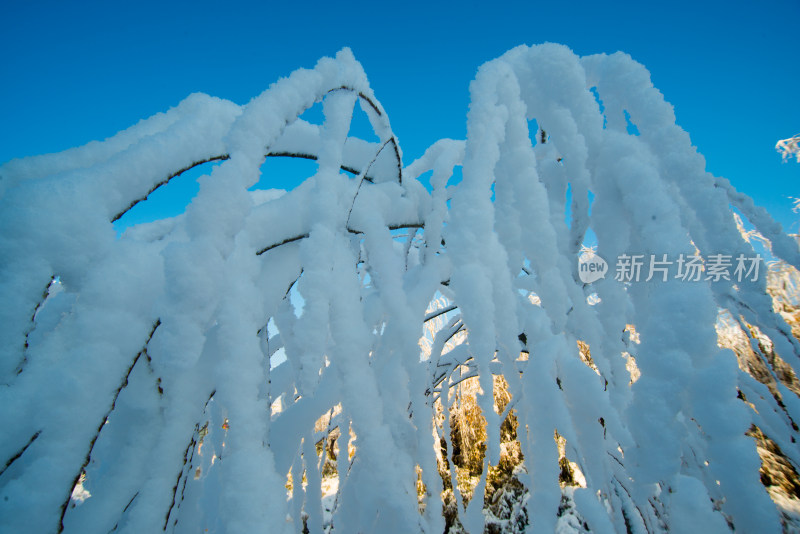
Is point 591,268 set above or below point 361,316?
above

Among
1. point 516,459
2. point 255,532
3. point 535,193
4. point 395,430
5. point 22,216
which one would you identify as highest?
point 516,459

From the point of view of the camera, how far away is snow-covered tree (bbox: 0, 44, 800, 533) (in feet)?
1.23

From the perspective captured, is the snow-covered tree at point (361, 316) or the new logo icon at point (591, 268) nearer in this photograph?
the snow-covered tree at point (361, 316)

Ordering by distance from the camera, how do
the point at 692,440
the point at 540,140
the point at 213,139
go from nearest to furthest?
the point at 213,139
the point at 692,440
the point at 540,140

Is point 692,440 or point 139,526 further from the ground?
point 692,440

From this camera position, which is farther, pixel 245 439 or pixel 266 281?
pixel 266 281

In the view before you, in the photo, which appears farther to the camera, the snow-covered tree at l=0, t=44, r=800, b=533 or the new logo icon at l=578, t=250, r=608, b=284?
the new logo icon at l=578, t=250, r=608, b=284

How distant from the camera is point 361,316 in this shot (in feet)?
1.79

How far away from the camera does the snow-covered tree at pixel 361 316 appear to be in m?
0.38

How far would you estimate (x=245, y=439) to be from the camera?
405 mm

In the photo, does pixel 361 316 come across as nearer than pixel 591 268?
Yes

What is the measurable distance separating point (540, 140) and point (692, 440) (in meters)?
0.86

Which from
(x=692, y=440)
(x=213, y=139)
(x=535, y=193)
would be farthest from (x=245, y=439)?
(x=692, y=440)

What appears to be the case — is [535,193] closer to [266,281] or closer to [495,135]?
[495,135]
